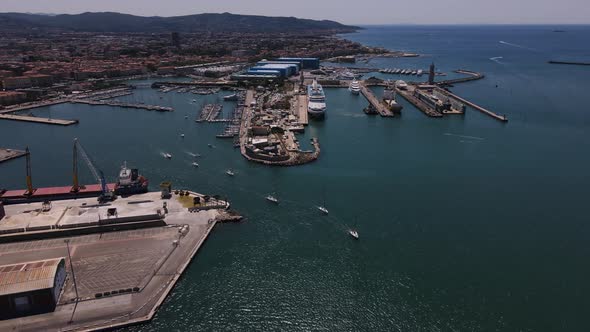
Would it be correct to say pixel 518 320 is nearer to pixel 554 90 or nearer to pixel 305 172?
pixel 305 172

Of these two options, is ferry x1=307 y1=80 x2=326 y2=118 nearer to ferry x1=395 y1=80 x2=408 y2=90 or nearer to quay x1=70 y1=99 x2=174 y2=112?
quay x1=70 y1=99 x2=174 y2=112

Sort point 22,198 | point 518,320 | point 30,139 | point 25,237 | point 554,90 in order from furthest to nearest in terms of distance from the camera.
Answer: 1. point 554,90
2. point 30,139
3. point 22,198
4. point 25,237
5. point 518,320

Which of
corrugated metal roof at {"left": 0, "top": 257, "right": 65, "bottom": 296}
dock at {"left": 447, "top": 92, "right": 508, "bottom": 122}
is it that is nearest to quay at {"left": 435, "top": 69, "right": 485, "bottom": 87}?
dock at {"left": 447, "top": 92, "right": 508, "bottom": 122}

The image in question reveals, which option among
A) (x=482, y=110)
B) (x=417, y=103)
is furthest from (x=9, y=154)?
(x=482, y=110)

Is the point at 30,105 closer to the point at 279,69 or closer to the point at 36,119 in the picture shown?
the point at 36,119

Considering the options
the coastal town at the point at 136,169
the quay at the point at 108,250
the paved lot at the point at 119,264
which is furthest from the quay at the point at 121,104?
the paved lot at the point at 119,264

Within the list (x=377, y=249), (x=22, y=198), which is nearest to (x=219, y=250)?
(x=377, y=249)
